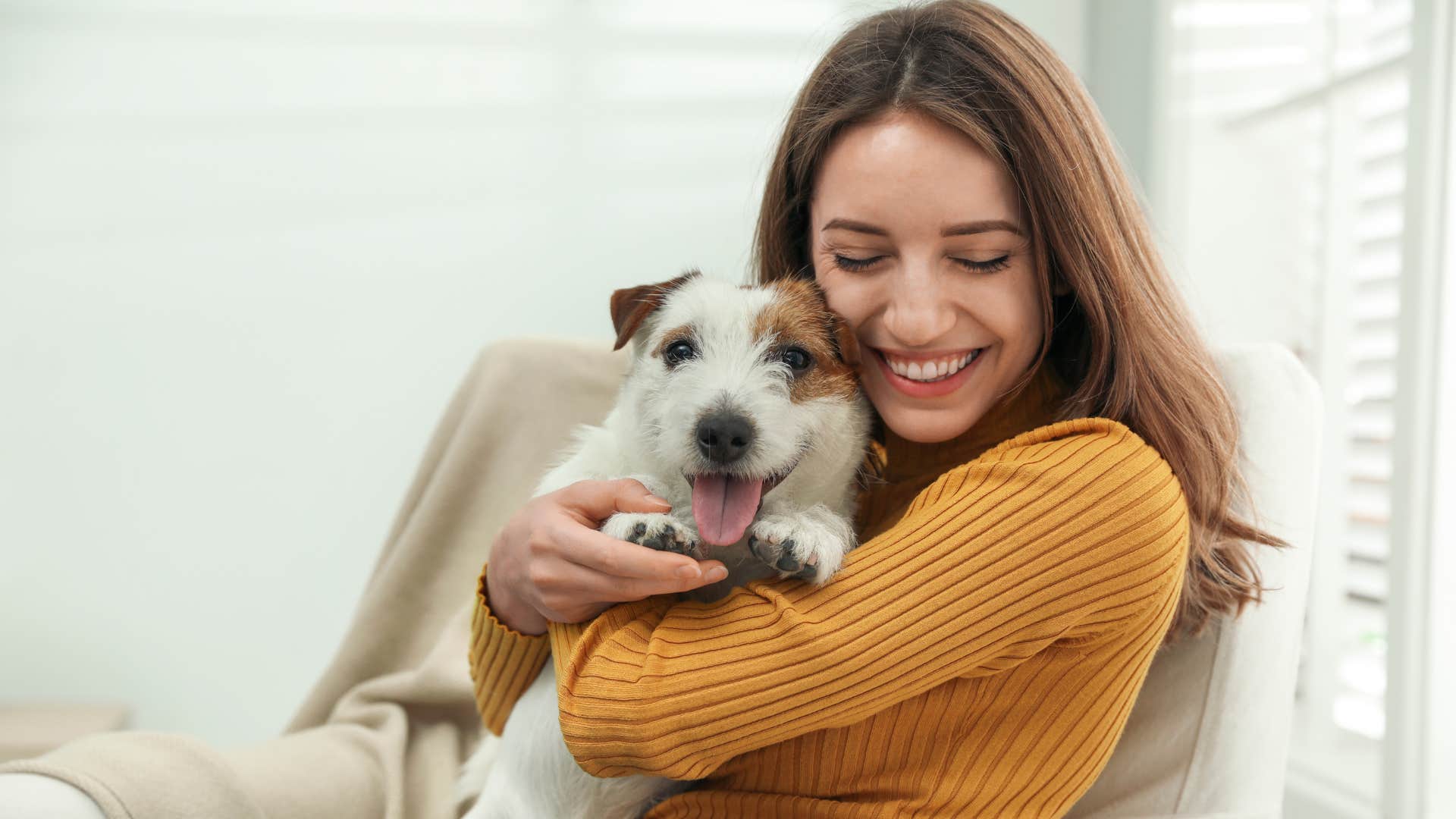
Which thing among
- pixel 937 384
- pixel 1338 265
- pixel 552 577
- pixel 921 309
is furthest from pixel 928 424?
pixel 1338 265

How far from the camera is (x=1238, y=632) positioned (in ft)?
4.89

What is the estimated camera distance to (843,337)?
1.44m

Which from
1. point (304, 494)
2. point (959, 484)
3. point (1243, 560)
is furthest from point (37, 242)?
point (1243, 560)

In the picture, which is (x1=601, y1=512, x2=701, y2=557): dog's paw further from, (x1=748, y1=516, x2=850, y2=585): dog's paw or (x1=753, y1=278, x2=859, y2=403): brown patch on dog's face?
(x1=753, y1=278, x2=859, y2=403): brown patch on dog's face

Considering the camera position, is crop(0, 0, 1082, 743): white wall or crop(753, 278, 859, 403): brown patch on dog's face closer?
crop(753, 278, 859, 403): brown patch on dog's face

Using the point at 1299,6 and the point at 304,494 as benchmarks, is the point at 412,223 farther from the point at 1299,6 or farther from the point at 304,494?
the point at 1299,6

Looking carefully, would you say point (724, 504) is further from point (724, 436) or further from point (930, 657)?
point (930, 657)

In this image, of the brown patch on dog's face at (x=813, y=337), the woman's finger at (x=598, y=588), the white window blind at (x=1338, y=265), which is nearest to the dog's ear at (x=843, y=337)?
the brown patch on dog's face at (x=813, y=337)

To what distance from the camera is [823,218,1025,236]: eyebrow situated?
1.32m

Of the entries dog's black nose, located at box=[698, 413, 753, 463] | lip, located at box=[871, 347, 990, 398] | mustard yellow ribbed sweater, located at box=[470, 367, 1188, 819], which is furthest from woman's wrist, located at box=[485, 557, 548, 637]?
lip, located at box=[871, 347, 990, 398]

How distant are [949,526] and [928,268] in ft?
1.16

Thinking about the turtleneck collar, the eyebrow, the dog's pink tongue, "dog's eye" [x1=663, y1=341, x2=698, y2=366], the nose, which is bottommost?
the dog's pink tongue

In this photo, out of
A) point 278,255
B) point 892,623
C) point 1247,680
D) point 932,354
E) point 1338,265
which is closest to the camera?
point 892,623

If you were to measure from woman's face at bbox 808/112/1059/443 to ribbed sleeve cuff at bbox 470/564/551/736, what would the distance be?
0.60 m
